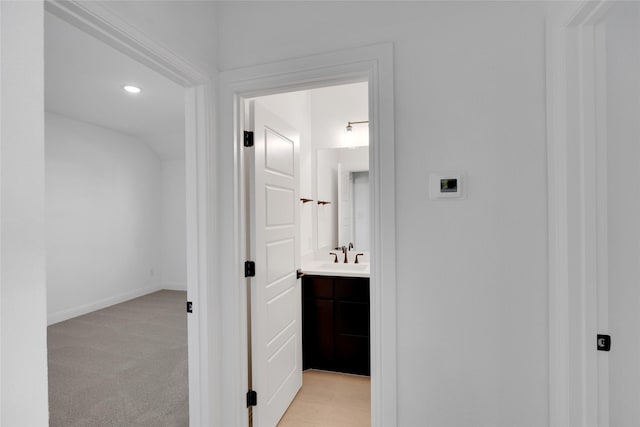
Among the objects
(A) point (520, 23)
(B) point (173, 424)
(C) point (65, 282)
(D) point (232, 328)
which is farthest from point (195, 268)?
(C) point (65, 282)

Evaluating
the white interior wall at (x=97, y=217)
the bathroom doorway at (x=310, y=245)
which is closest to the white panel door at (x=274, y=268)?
the bathroom doorway at (x=310, y=245)

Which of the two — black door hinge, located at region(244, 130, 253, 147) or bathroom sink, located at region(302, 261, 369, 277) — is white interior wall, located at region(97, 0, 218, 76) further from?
bathroom sink, located at region(302, 261, 369, 277)

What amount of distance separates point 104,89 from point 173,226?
2973mm

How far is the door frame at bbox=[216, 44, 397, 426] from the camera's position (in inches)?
58.5

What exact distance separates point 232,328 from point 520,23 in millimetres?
1908

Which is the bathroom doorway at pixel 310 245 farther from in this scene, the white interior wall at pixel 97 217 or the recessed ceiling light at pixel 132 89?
the white interior wall at pixel 97 217

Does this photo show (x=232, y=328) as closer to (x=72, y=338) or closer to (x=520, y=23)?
(x=520, y=23)

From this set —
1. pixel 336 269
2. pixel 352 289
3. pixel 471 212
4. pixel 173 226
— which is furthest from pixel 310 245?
pixel 173 226

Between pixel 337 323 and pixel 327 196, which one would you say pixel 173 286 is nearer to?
pixel 327 196

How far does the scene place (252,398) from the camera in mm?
1887

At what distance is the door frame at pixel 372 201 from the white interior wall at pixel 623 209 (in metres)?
0.77

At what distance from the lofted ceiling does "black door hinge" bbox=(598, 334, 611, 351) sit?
3.10 metres

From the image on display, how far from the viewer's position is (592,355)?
1186 millimetres

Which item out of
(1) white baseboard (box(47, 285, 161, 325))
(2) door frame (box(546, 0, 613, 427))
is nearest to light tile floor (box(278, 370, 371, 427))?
(2) door frame (box(546, 0, 613, 427))
